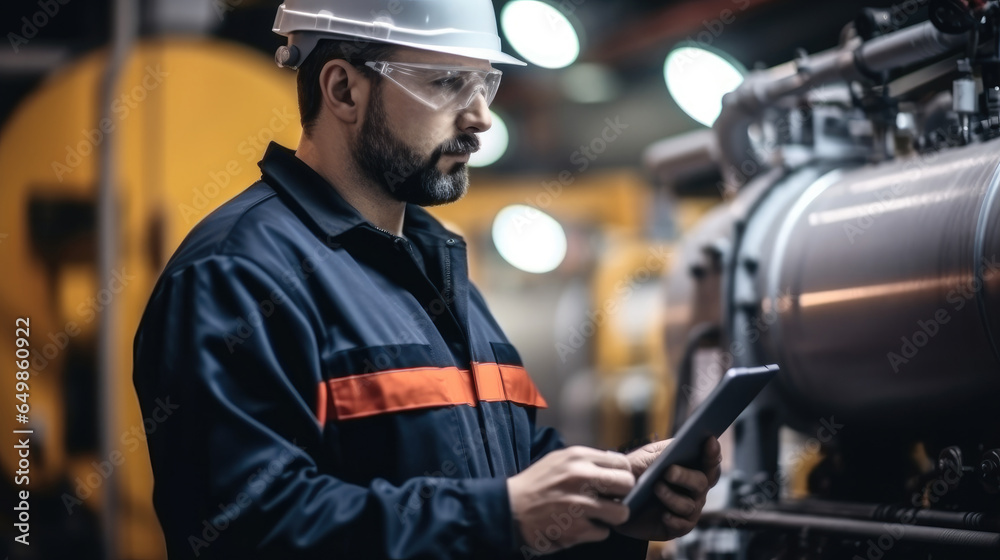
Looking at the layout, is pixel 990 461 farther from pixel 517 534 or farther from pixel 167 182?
pixel 167 182

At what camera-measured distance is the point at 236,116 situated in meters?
2.88

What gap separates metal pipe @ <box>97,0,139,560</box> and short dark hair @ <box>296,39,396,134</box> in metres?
1.37

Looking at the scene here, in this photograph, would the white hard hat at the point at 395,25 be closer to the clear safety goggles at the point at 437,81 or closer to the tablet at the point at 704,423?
the clear safety goggles at the point at 437,81

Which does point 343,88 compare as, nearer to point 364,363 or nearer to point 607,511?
point 364,363

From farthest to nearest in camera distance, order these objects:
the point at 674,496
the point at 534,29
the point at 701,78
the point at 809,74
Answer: the point at 534,29 → the point at 701,78 → the point at 809,74 → the point at 674,496

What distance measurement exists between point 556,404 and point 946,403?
3376 millimetres

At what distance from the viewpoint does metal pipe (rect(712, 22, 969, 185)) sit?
1.56 metres

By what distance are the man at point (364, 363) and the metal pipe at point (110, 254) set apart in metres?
1.38

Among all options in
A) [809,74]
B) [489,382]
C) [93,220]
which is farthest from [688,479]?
[93,220]

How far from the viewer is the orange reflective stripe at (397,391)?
1.12m

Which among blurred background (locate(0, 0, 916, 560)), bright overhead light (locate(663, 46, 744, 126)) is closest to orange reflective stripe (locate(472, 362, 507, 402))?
blurred background (locate(0, 0, 916, 560))

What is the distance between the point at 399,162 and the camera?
1291 mm

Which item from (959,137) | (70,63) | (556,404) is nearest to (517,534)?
(959,137)

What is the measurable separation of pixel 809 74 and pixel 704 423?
1010mm
